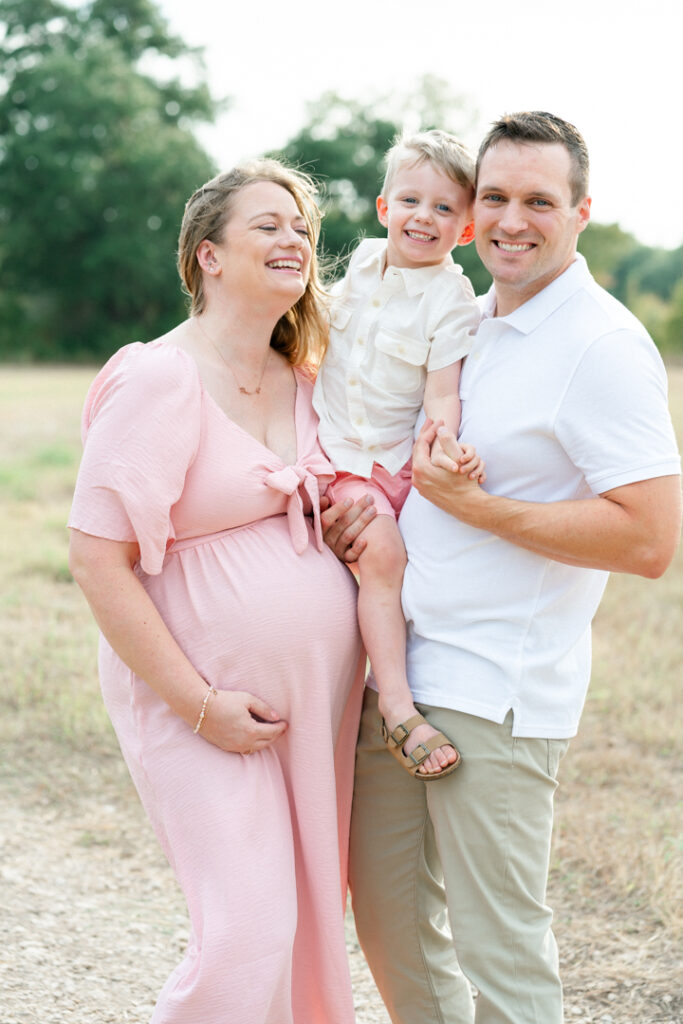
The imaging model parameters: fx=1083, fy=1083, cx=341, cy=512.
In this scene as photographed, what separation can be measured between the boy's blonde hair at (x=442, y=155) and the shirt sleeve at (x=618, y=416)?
30.9 inches

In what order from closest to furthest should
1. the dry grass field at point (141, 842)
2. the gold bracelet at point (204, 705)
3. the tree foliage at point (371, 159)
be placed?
the gold bracelet at point (204, 705), the dry grass field at point (141, 842), the tree foliage at point (371, 159)

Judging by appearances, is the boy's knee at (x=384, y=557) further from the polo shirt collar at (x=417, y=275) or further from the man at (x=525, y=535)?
the polo shirt collar at (x=417, y=275)

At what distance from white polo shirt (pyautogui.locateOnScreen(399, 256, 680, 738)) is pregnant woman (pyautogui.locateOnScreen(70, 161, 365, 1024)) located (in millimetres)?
298

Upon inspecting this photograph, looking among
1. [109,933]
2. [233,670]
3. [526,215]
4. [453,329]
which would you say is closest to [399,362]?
[453,329]

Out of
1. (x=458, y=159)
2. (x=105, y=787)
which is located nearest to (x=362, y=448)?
(x=458, y=159)

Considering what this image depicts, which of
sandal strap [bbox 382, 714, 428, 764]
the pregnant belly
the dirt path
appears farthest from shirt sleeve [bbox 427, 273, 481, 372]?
the dirt path

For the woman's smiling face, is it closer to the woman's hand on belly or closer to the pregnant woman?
the pregnant woman

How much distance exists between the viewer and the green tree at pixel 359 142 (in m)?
35.2

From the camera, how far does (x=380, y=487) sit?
9.69 ft

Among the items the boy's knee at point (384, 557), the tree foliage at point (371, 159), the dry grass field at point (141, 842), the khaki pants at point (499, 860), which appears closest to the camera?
the khaki pants at point (499, 860)

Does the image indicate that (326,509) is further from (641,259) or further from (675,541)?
(641,259)

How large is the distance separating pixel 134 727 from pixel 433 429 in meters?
1.10

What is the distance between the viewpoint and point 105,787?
5.16m

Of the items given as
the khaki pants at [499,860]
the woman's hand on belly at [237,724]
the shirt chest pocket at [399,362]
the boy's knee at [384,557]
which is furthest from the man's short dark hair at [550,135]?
the woman's hand on belly at [237,724]
